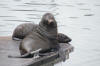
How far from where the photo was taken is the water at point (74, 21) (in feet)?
56.4

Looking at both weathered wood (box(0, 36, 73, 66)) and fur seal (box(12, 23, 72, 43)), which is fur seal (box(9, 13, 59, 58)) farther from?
fur seal (box(12, 23, 72, 43))

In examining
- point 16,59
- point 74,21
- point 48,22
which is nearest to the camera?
point 16,59

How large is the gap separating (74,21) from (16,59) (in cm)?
1502

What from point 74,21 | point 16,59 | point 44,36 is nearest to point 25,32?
point 44,36

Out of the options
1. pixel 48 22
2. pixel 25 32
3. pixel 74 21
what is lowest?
pixel 74 21

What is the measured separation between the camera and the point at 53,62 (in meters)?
11.5

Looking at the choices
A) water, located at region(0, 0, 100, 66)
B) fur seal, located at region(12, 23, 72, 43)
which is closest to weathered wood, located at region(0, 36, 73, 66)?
fur seal, located at region(12, 23, 72, 43)

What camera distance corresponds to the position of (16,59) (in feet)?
35.0

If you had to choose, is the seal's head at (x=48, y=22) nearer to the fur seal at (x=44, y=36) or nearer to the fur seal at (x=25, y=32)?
the fur seal at (x=44, y=36)

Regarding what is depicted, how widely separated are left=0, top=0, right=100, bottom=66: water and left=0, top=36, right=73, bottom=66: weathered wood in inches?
142

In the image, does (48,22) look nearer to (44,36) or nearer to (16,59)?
(44,36)

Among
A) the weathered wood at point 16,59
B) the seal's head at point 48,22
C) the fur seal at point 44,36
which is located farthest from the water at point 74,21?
the seal's head at point 48,22

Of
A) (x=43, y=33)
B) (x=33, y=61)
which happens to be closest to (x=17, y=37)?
(x=43, y=33)

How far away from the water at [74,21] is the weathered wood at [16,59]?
360 cm
